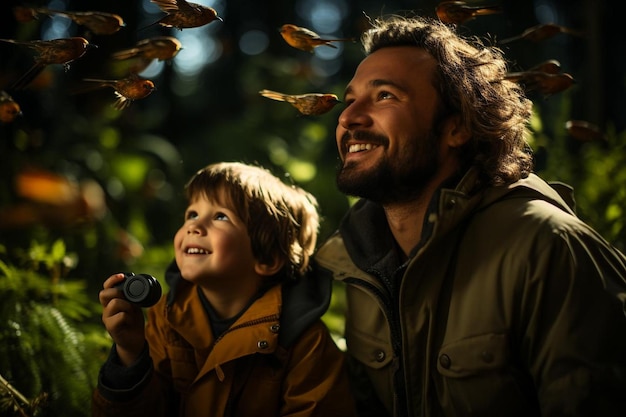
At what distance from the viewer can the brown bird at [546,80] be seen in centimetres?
255

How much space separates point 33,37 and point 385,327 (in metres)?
3.21

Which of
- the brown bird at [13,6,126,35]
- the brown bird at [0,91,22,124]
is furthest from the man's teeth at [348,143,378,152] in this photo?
the brown bird at [0,91,22,124]

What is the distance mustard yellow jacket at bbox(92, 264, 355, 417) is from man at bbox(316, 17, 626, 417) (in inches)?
10.2

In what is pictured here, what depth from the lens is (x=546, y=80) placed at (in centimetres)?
260

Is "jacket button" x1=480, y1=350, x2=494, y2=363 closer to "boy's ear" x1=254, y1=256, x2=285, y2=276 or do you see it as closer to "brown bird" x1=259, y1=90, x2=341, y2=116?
"boy's ear" x1=254, y1=256, x2=285, y2=276

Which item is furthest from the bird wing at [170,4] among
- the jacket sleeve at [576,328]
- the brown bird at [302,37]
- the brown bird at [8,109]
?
the jacket sleeve at [576,328]

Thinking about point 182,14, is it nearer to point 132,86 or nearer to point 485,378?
point 132,86

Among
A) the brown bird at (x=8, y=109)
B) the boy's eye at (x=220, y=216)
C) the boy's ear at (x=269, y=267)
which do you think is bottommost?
the boy's ear at (x=269, y=267)

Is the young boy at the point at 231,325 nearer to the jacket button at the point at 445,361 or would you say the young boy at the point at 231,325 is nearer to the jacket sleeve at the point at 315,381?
the jacket sleeve at the point at 315,381

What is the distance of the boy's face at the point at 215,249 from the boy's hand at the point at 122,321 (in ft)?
1.15

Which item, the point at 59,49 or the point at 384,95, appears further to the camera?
the point at 384,95

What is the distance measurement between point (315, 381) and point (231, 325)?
0.44 metres

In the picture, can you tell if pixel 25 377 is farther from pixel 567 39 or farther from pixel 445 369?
pixel 567 39

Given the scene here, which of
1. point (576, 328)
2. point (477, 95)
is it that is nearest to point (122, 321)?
point (576, 328)
